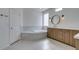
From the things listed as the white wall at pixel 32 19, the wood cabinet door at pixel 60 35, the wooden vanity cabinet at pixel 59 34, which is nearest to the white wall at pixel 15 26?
the white wall at pixel 32 19

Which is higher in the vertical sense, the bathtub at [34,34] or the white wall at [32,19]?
the white wall at [32,19]

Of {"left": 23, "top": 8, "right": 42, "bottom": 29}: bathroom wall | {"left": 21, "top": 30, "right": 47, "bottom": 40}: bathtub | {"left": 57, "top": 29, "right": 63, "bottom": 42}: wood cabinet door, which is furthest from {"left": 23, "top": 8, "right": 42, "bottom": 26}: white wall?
{"left": 57, "top": 29, "right": 63, "bottom": 42}: wood cabinet door

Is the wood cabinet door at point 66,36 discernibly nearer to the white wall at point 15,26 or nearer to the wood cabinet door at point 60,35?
the wood cabinet door at point 60,35

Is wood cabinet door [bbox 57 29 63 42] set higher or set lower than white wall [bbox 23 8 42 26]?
lower

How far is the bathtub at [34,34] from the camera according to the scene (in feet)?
4.55

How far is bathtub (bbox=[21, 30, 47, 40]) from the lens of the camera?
1.39 metres

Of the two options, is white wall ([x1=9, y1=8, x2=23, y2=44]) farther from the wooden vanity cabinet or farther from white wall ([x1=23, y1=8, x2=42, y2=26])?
the wooden vanity cabinet

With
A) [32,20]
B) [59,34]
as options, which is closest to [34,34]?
[32,20]

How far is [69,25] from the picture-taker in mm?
1393

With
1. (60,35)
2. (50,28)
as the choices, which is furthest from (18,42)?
(60,35)
